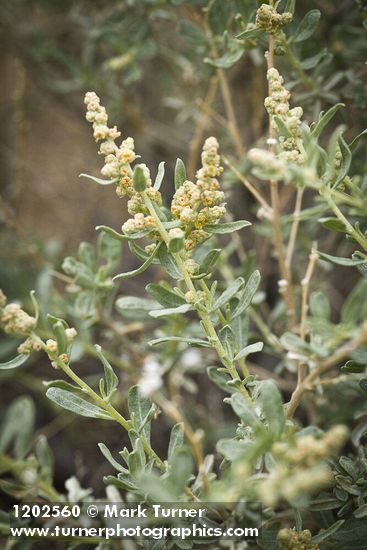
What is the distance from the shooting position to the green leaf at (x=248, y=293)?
101 cm

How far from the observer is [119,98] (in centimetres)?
212

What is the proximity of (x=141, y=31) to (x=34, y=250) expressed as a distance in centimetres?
84

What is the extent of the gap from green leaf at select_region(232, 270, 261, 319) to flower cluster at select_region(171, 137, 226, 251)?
0.13 meters

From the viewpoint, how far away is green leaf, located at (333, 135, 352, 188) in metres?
0.95

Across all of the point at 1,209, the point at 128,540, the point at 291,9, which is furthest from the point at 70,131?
the point at 128,540

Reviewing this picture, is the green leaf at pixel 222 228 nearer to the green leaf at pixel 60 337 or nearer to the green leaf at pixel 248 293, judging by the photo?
the green leaf at pixel 248 293

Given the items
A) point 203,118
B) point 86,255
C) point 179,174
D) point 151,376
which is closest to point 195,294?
point 179,174

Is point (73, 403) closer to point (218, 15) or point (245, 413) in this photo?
point (245, 413)

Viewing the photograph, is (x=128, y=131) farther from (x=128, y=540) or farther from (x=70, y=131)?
(x=128, y=540)

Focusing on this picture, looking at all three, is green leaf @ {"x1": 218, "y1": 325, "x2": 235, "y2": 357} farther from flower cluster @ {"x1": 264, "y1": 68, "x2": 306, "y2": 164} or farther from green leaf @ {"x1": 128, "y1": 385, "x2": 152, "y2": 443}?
flower cluster @ {"x1": 264, "y1": 68, "x2": 306, "y2": 164}

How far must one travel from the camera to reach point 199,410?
1.93 m

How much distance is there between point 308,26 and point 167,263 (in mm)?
667

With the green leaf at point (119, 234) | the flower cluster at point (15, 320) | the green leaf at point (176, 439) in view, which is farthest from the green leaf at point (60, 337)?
the green leaf at point (176, 439)

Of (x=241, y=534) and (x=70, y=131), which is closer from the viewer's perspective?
(x=241, y=534)
